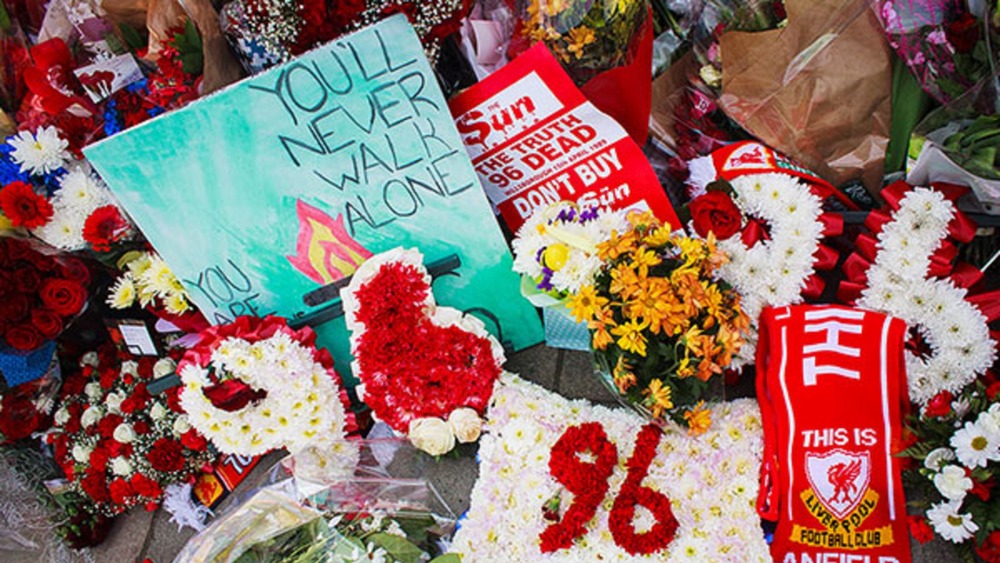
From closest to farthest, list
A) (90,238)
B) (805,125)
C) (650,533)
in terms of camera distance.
Result: (650,533), (805,125), (90,238)

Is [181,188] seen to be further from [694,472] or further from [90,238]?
[694,472]

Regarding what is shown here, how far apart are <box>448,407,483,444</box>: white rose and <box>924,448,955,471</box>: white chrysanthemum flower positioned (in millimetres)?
1030

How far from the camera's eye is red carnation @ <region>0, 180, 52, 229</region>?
2197 mm

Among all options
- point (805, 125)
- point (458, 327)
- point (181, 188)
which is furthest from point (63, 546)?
point (805, 125)

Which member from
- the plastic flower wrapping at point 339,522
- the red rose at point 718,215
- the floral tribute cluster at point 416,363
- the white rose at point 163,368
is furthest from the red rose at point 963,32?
the white rose at point 163,368

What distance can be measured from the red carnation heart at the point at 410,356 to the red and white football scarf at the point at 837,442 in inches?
29.1

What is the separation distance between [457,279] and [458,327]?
231 millimetres

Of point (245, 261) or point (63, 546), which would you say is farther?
point (63, 546)

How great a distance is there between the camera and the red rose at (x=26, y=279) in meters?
2.27

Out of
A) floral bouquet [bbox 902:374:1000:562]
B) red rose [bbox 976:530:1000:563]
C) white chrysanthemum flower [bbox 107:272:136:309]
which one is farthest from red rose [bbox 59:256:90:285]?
red rose [bbox 976:530:1000:563]

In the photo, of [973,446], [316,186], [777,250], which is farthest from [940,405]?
[316,186]

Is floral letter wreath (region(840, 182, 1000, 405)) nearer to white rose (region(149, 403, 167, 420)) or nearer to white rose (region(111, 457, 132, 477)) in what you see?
white rose (region(149, 403, 167, 420))

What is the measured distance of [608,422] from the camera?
6.53 feet

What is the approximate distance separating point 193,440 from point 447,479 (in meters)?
0.77
